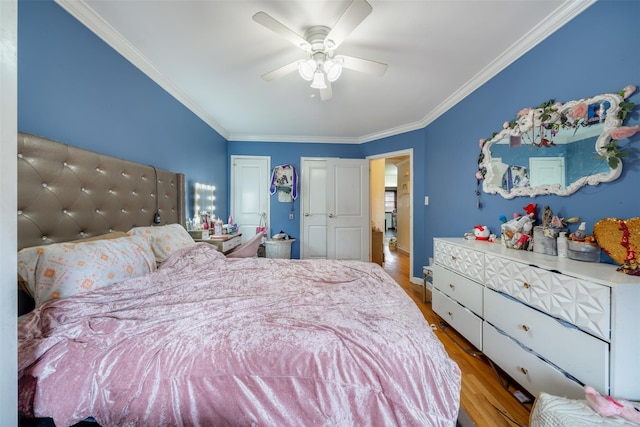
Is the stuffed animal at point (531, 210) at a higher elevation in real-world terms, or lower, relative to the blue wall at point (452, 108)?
lower

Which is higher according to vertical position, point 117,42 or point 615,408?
point 117,42

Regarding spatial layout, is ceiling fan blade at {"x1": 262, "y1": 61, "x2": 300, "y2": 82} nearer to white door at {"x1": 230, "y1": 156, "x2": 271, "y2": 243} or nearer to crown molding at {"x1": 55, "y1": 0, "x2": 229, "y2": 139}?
crown molding at {"x1": 55, "y1": 0, "x2": 229, "y2": 139}

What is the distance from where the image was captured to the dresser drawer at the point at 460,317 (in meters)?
1.73

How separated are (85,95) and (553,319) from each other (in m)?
3.23

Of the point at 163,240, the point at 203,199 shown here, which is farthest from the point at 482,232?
the point at 203,199

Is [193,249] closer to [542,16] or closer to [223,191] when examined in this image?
[223,191]

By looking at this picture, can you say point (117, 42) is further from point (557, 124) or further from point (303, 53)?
point (557, 124)

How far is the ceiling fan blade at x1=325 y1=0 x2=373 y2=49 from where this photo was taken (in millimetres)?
1233

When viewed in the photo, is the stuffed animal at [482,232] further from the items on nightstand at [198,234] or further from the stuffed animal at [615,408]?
the items on nightstand at [198,234]

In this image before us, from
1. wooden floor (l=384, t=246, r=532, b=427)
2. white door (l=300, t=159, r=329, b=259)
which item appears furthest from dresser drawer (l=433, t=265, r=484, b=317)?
white door (l=300, t=159, r=329, b=259)

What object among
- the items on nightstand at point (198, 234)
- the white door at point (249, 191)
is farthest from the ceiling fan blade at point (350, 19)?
the white door at point (249, 191)

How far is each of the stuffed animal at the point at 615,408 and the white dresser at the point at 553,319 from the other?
99 mm

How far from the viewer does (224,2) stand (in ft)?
4.77

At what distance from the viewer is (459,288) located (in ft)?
6.42
